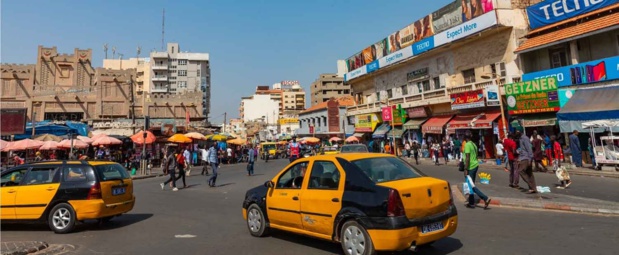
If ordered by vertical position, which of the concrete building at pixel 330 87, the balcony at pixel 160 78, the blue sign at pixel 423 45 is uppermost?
the balcony at pixel 160 78

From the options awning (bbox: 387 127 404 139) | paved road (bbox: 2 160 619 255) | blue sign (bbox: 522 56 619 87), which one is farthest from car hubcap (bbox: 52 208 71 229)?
awning (bbox: 387 127 404 139)

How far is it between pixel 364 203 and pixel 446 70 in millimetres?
28127

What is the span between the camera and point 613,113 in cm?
1600

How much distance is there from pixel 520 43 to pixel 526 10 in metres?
2.16

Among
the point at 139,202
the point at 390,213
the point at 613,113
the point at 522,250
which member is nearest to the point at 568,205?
the point at 522,250

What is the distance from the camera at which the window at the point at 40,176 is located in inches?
302

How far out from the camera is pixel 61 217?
742cm

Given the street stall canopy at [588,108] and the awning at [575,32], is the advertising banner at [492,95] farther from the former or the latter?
the street stall canopy at [588,108]

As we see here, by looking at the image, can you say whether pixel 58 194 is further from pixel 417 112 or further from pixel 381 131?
pixel 381 131

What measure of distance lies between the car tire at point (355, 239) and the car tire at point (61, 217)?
600 cm

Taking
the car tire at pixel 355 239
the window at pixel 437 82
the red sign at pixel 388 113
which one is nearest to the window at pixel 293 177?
the car tire at pixel 355 239

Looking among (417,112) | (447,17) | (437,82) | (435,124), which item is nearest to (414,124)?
(417,112)

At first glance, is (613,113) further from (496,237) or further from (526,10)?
(496,237)

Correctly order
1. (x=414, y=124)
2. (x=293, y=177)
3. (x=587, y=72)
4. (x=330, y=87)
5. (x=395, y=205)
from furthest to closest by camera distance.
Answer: (x=330, y=87) < (x=414, y=124) < (x=587, y=72) < (x=293, y=177) < (x=395, y=205)
